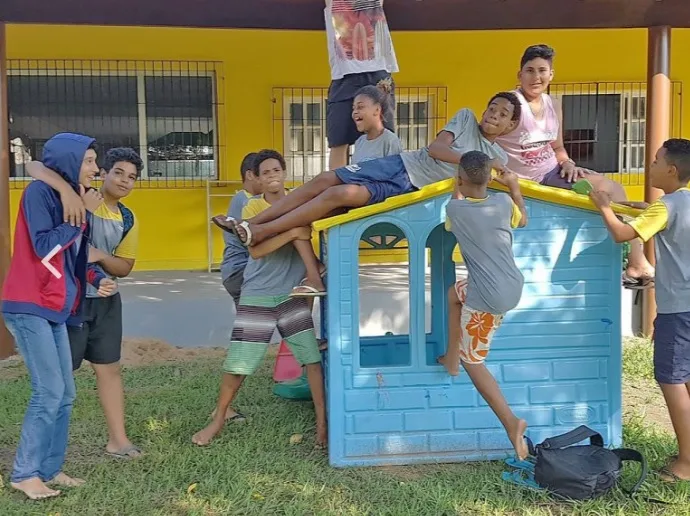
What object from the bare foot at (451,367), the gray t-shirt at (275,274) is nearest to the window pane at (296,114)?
the gray t-shirt at (275,274)

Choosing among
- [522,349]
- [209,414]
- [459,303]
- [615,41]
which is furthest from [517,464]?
[615,41]

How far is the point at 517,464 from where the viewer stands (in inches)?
141

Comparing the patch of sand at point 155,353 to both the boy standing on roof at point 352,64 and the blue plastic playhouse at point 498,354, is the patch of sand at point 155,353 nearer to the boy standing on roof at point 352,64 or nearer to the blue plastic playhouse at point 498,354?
the boy standing on roof at point 352,64

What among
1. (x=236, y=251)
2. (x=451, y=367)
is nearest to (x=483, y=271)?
(x=451, y=367)

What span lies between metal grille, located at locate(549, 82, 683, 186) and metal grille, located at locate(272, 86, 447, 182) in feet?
4.85

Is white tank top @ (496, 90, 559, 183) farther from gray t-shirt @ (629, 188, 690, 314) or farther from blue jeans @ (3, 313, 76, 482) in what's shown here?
blue jeans @ (3, 313, 76, 482)

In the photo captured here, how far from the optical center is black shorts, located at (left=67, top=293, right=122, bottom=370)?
3652 mm

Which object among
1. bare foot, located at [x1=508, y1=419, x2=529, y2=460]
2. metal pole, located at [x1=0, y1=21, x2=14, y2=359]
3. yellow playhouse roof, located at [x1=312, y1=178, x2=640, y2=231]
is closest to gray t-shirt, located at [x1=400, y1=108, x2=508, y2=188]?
yellow playhouse roof, located at [x1=312, y1=178, x2=640, y2=231]

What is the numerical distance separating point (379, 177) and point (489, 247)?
0.88 metres

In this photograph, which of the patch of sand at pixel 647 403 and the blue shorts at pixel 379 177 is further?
the patch of sand at pixel 647 403

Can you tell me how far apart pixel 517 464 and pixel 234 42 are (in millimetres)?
6257

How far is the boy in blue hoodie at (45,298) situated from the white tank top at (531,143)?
2319mm

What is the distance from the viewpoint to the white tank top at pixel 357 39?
4859mm

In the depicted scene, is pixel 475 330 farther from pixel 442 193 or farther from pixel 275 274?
pixel 275 274
